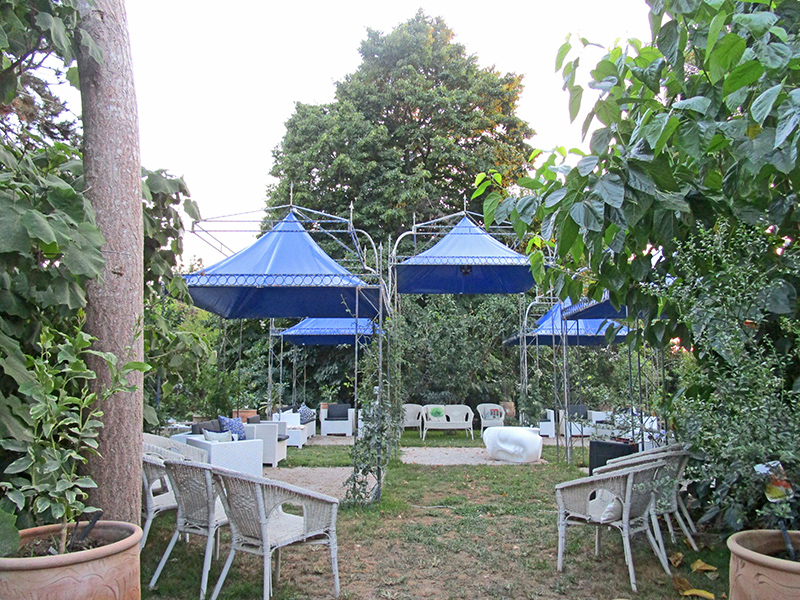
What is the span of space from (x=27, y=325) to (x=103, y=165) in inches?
30.7

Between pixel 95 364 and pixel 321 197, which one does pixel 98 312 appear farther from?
pixel 321 197

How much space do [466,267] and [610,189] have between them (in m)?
5.36

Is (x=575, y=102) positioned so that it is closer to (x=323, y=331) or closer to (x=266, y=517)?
(x=266, y=517)

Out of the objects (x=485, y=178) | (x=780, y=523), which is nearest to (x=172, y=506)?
(x=485, y=178)

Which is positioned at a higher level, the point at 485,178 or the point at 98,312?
the point at 485,178

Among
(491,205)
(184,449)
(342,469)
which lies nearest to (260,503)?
(184,449)

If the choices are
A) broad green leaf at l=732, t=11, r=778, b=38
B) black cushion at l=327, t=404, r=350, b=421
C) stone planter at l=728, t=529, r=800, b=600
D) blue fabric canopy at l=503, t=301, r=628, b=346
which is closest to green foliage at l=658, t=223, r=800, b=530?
stone planter at l=728, t=529, r=800, b=600

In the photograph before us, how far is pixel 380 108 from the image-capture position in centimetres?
1647

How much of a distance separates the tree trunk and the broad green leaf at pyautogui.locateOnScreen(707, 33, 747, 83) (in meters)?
2.48

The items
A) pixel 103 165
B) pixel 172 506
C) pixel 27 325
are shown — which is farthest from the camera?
pixel 172 506

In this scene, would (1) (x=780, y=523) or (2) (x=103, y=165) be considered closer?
(1) (x=780, y=523)

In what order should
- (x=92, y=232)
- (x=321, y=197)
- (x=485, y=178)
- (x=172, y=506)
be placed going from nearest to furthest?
(x=92, y=232)
(x=485, y=178)
(x=172, y=506)
(x=321, y=197)

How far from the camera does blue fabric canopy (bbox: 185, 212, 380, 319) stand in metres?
5.97

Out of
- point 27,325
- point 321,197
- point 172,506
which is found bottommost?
point 172,506
